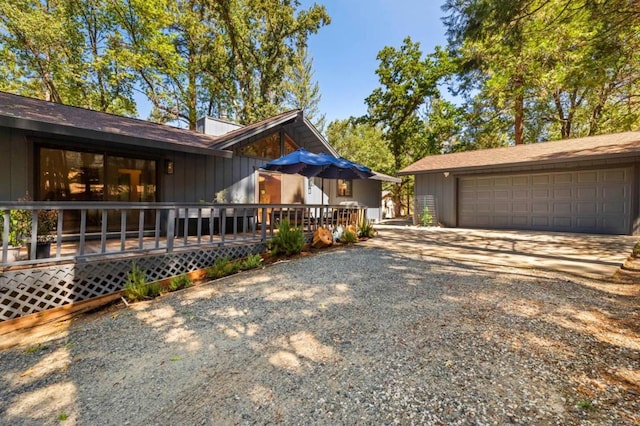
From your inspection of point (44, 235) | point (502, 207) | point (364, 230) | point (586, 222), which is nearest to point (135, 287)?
point (44, 235)

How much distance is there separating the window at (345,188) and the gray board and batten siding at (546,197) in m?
3.63

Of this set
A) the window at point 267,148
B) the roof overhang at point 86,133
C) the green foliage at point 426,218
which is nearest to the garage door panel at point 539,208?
the green foliage at point 426,218

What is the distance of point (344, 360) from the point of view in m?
2.34

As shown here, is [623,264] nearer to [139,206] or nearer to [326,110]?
[139,206]

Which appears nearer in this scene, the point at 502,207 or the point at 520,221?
the point at 520,221

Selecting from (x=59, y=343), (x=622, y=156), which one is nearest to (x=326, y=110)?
(x=622, y=156)

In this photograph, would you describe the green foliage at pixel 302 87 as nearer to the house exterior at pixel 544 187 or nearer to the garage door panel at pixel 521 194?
the house exterior at pixel 544 187

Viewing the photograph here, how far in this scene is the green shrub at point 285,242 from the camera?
19.9 feet

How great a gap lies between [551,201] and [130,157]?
42.1 ft

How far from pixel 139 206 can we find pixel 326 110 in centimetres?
2254

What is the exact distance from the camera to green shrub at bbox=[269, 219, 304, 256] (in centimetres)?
607

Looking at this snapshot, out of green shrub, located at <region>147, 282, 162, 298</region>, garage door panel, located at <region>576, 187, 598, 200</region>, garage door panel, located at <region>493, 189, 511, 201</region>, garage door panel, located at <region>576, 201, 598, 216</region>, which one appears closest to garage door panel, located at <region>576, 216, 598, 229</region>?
garage door panel, located at <region>576, 201, 598, 216</region>

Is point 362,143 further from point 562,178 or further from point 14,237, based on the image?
point 14,237

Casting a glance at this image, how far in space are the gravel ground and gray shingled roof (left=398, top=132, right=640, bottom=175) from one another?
7.22 meters
